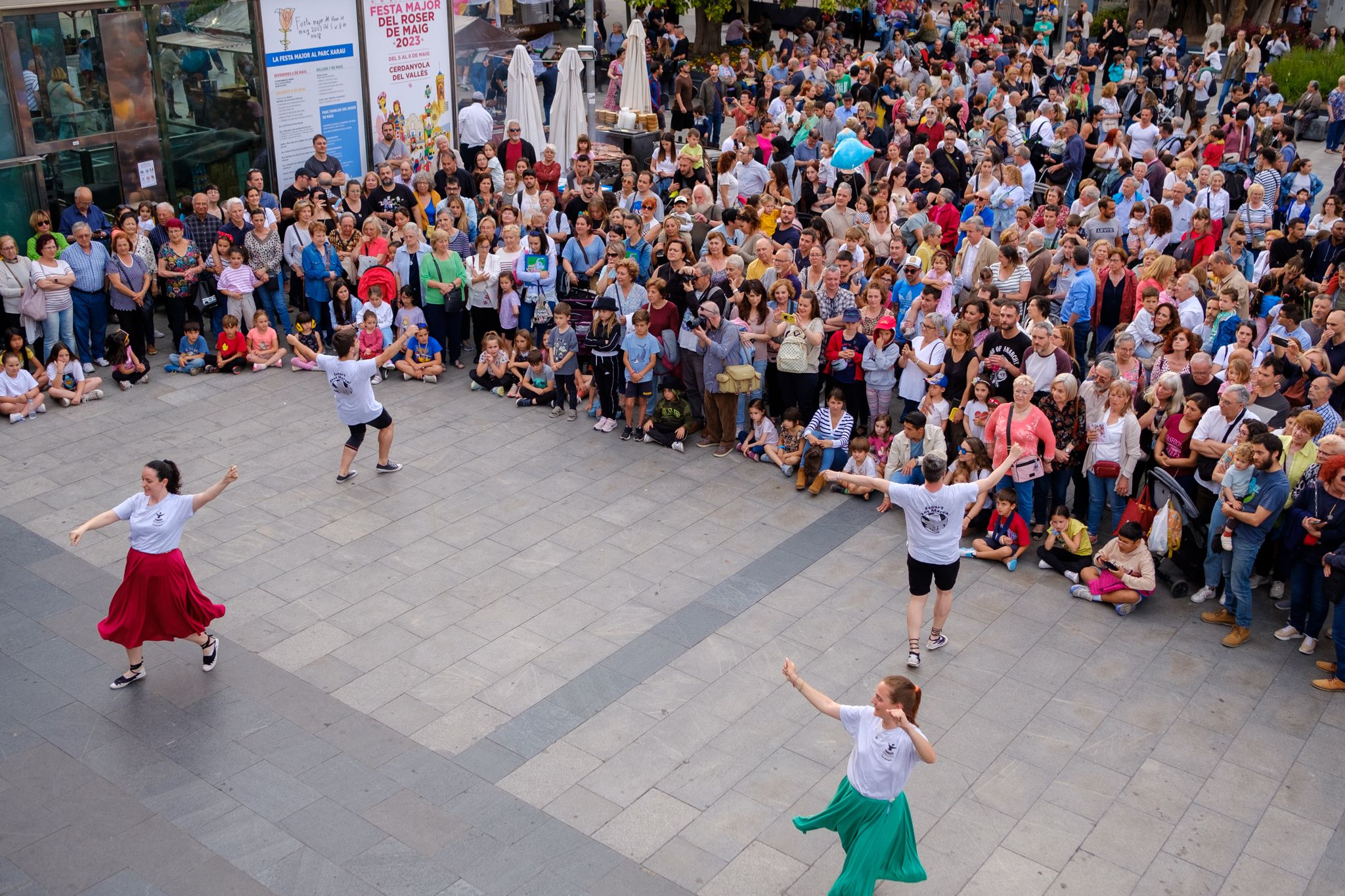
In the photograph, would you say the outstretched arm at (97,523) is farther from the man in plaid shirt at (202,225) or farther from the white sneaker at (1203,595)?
the white sneaker at (1203,595)

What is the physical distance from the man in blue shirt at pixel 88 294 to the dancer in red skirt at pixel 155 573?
243 inches

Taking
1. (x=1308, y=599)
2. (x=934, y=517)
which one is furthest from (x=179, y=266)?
(x=1308, y=599)

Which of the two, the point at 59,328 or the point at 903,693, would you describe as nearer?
the point at 903,693

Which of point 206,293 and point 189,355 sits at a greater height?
point 206,293

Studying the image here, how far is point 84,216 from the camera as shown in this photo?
14.3 metres

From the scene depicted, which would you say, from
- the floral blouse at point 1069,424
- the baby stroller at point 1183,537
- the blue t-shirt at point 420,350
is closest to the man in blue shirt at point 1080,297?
the floral blouse at point 1069,424

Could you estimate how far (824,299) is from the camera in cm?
1229

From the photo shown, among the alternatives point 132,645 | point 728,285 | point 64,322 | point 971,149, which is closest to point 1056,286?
point 728,285

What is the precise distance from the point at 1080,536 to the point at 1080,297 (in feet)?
10.5

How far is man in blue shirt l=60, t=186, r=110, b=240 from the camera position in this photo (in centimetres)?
1415

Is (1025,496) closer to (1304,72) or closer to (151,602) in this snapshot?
(151,602)

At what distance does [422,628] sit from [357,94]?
10.8m

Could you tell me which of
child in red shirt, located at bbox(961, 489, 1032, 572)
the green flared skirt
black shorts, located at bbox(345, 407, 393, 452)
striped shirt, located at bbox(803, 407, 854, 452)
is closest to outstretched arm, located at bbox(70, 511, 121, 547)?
black shorts, located at bbox(345, 407, 393, 452)

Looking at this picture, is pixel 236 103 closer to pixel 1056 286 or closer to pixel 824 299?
pixel 824 299
